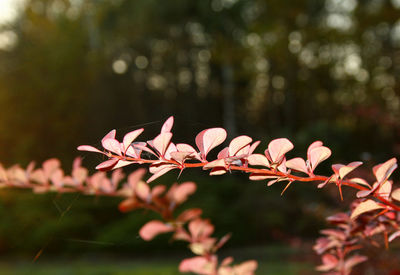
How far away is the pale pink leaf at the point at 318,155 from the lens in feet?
1.78

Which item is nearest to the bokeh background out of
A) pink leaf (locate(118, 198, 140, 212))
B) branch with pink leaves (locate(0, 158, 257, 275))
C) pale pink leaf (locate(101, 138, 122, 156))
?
branch with pink leaves (locate(0, 158, 257, 275))

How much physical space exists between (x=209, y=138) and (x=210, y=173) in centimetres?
6

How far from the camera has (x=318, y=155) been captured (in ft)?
1.82

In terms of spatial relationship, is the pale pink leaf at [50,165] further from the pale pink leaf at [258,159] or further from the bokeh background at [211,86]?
the bokeh background at [211,86]

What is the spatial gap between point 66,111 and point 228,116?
449 centimetres

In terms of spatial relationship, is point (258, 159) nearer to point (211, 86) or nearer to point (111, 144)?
point (111, 144)

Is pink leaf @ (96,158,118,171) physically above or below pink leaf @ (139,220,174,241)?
above

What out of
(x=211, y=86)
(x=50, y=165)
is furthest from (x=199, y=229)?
(x=211, y=86)

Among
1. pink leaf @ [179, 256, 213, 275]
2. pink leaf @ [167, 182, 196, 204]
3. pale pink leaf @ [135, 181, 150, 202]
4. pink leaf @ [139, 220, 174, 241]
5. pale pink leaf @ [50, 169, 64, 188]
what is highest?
pale pink leaf @ [50, 169, 64, 188]

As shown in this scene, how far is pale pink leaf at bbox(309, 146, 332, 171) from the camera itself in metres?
0.54

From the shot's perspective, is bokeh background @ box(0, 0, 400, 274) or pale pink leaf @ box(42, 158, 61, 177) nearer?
pale pink leaf @ box(42, 158, 61, 177)

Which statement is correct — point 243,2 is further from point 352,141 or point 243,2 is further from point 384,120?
point 384,120

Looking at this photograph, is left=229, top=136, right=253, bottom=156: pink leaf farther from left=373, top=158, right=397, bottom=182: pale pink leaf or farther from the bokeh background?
the bokeh background

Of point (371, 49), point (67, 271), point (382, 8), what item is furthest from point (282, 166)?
point (371, 49)
